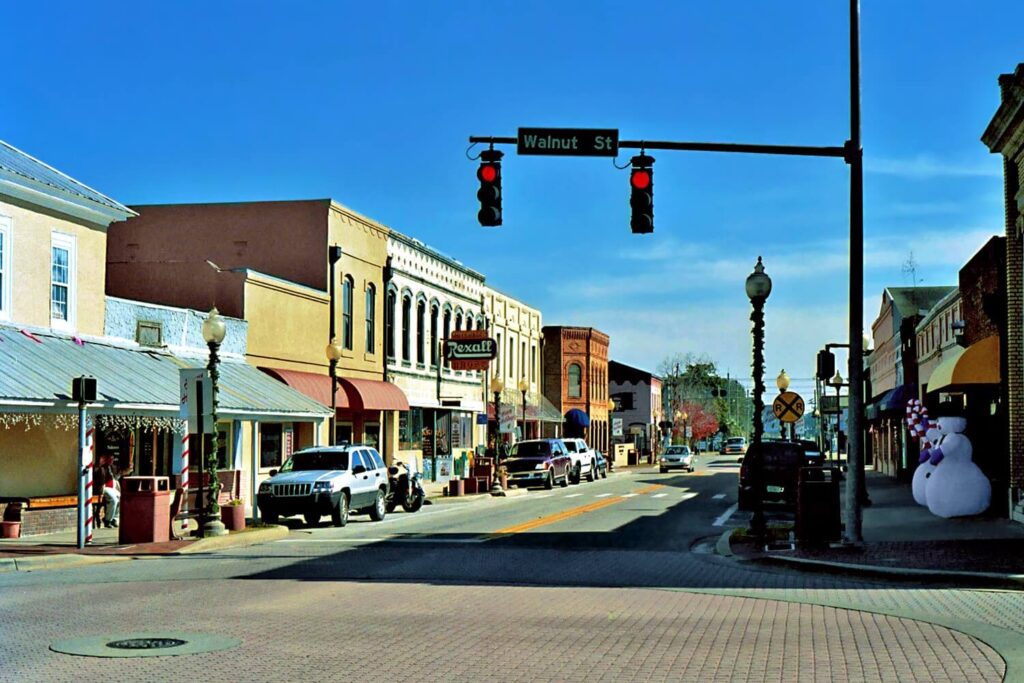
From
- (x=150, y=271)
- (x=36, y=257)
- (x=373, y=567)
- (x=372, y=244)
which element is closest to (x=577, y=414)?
(x=372, y=244)

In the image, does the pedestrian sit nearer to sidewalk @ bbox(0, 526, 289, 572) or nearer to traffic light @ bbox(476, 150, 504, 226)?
sidewalk @ bbox(0, 526, 289, 572)

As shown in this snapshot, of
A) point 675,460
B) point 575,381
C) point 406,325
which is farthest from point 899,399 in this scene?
point 575,381

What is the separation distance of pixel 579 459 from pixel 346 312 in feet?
51.6

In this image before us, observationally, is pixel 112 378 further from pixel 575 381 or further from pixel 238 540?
pixel 575 381

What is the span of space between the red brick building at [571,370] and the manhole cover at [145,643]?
7151 cm

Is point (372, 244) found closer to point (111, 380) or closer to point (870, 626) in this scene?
point (111, 380)

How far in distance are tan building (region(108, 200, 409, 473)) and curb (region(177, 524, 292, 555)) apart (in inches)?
408

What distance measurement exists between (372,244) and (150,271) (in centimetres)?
956

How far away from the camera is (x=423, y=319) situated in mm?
50031

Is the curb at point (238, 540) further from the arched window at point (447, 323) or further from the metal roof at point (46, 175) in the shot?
the arched window at point (447, 323)

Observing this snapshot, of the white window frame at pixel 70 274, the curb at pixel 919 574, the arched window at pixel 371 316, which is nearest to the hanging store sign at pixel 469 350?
the arched window at pixel 371 316

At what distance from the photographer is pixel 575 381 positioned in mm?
84438

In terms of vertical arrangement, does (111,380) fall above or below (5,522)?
above

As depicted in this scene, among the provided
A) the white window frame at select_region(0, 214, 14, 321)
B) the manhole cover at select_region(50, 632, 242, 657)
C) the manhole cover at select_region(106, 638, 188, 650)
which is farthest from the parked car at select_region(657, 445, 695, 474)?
the manhole cover at select_region(106, 638, 188, 650)
